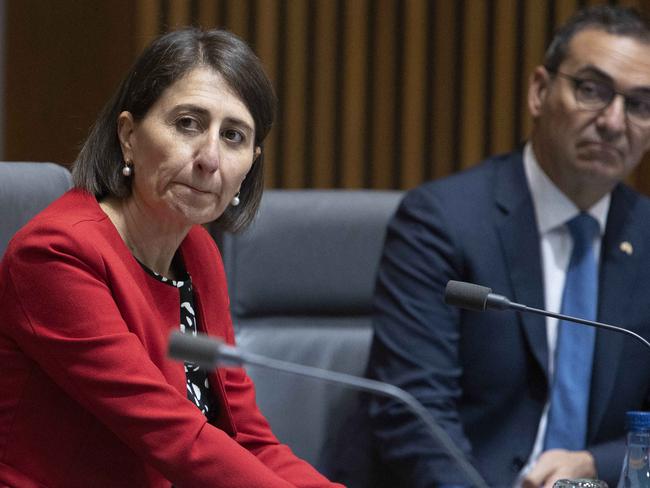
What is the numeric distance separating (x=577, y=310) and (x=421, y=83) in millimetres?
1025

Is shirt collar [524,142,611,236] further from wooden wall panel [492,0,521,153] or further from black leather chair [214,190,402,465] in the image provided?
wooden wall panel [492,0,521,153]

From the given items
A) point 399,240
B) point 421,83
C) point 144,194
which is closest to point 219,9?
point 421,83

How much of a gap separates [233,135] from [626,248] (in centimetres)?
107

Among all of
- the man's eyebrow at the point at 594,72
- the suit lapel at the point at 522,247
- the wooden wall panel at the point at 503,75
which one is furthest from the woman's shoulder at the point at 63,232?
the wooden wall panel at the point at 503,75

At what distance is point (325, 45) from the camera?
301cm

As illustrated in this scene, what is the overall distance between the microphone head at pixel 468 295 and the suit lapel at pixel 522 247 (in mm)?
816

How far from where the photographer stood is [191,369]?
170cm

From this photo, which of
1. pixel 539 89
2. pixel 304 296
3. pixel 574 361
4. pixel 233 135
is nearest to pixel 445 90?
pixel 539 89

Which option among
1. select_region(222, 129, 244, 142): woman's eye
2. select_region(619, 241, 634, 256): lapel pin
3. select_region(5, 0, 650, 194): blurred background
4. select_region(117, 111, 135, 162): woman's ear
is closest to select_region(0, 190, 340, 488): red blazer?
select_region(117, 111, 135, 162): woman's ear

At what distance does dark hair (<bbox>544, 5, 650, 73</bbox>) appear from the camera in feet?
7.78

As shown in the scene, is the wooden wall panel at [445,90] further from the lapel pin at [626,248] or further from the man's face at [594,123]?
the lapel pin at [626,248]

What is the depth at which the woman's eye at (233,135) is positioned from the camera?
5.35 feet

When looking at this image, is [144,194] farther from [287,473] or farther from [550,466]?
[550,466]

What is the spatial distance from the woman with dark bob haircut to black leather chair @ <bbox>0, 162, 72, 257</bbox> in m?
0.13
